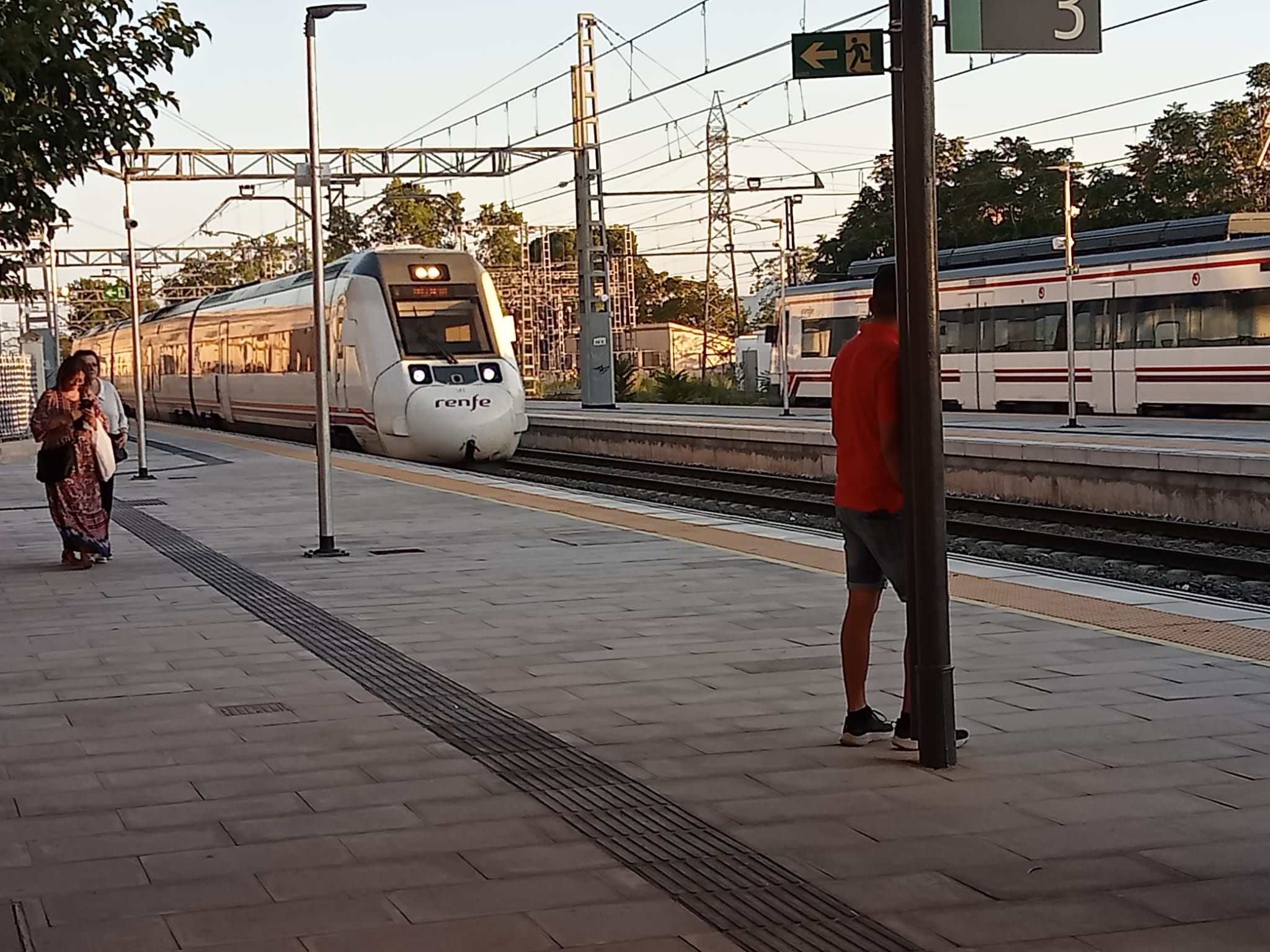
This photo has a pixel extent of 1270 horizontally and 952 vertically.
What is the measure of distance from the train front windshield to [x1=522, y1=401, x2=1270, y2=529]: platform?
4.81 metres

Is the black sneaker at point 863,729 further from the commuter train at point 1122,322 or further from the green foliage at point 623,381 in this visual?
the green foliage at point 623,381

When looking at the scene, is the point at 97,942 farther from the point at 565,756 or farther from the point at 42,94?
the point at 42,94

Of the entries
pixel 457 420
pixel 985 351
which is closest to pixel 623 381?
pixel 985 351

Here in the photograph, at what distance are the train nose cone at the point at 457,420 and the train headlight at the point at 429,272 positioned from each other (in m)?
1.74

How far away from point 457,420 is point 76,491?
1193 centimetres

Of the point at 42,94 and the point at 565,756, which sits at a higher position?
the point at 42,94

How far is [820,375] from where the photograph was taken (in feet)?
129

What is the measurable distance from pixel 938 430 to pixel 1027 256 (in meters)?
28.5

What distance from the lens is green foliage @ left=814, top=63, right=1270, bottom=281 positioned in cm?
5300

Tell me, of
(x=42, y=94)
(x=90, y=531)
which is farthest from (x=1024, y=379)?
Result: (x=42, y=94)

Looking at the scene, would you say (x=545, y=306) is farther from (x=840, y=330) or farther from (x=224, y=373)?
(x=224, y=373)

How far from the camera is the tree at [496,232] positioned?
297ft

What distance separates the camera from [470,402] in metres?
24.3

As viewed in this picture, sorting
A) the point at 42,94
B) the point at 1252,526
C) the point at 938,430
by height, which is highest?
the point at 42,94
